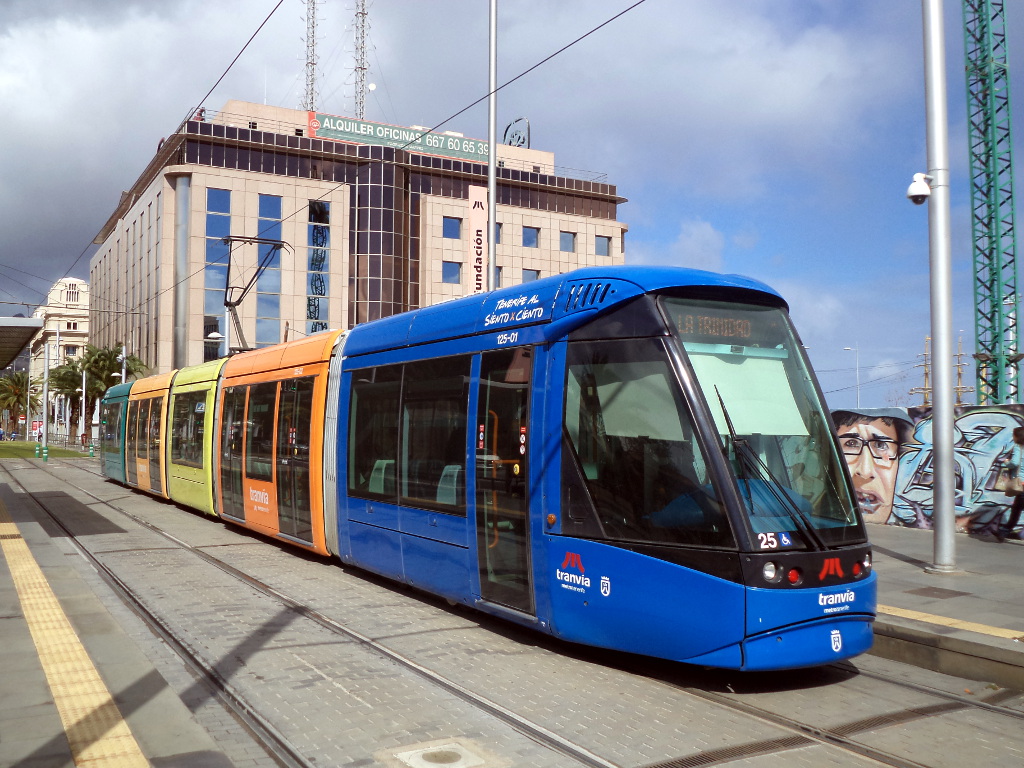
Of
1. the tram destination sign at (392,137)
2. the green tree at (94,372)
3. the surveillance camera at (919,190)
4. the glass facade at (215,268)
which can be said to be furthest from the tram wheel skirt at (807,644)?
the green tree at (94,372)

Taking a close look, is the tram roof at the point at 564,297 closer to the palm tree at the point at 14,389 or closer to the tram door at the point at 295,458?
the tram door at the point at 295,458

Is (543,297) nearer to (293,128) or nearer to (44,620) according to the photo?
(44,620)

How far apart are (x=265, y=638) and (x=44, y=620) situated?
2322 mm

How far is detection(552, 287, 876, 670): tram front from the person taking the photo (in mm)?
6035

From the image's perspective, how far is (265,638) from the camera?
7.79 m

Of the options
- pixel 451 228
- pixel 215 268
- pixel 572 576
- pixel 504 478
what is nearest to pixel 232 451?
pixel 504 478

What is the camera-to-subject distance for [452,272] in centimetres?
5978

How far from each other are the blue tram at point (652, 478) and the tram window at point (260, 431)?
5676 millimetres

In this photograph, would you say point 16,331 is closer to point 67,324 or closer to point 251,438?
point 251,438

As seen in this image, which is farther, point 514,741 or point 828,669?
point 828,669

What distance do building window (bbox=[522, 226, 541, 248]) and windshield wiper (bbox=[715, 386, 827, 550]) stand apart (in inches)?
2197

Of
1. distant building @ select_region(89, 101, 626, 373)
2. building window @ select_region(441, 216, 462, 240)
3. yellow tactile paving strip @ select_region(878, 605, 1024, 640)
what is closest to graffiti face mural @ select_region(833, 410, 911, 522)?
yellow tactile paving strip @ select_region(878, 605, 1024, 640)

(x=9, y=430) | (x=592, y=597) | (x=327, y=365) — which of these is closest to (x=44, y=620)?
(x=327, y=365)

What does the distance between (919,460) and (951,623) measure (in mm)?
8039
